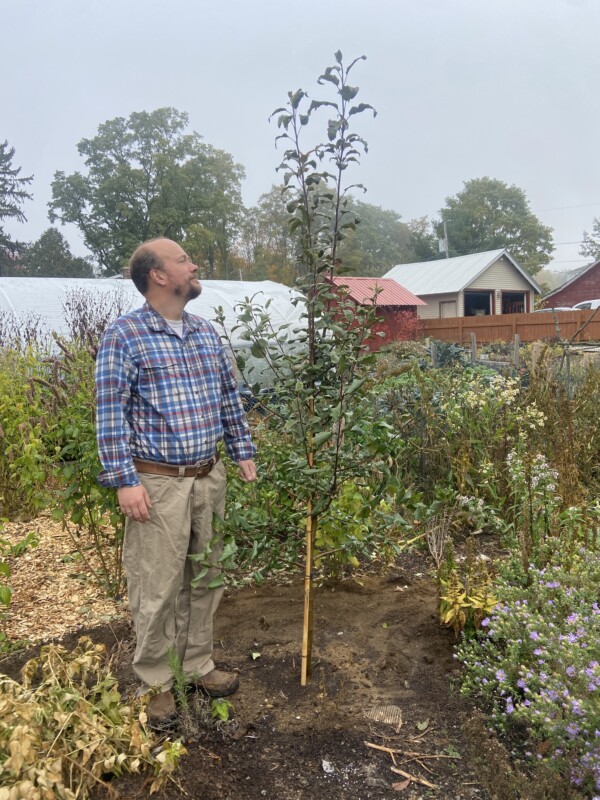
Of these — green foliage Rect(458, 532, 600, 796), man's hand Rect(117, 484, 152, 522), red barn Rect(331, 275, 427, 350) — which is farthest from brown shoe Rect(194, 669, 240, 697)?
red barn Rect(331, 275, 427, 350)

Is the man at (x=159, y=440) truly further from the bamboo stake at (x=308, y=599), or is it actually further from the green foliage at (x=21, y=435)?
the green foliage at (x=21, y=435)

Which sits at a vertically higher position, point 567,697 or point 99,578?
point 567,697

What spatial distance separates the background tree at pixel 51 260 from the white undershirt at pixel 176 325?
37.8 metres

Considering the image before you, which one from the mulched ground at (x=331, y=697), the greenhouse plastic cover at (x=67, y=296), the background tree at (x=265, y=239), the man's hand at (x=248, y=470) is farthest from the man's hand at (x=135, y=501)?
the background tree at (x=265, y=239)

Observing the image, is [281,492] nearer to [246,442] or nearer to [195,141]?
[246,442]

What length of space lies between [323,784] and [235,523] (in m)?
0.88

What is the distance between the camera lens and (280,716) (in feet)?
7.73

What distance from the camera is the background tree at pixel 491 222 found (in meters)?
47.8

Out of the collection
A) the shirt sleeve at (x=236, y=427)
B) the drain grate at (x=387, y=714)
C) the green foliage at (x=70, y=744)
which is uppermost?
the shirt sleeve at (x=236, y=427)

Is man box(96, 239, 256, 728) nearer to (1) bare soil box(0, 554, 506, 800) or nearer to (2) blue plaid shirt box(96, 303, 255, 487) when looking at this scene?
(2) blue plaid shirt box(96, 303, 255, 487)

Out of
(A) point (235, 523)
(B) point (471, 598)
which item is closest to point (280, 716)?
(A) point (235, 523)

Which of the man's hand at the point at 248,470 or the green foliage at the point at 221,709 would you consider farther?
the man's hand at the point at 248,470

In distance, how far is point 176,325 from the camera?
92.8 inches

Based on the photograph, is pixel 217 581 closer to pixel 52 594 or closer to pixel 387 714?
pixel 387 714
